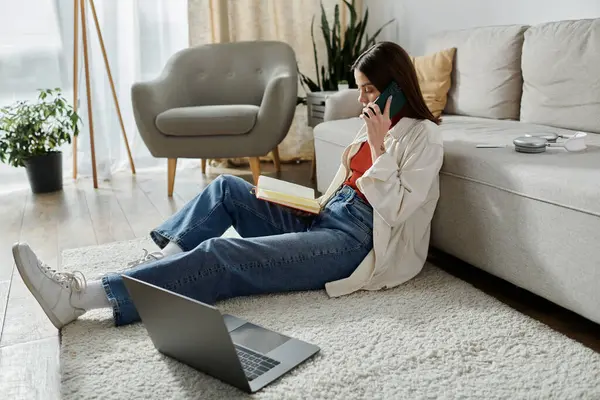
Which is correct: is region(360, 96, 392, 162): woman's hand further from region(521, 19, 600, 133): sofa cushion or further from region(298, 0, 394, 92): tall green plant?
region(298, 0, 394, 92): tall green plant

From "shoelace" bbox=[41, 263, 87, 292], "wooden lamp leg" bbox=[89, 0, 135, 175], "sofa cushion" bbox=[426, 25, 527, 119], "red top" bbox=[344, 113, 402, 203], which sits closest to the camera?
"shoelace" bbox=[41, 263, 87, 292]

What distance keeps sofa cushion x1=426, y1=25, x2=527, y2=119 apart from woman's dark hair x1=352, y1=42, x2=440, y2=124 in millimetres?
936

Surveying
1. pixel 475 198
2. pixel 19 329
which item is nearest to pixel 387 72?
pixel 475 198

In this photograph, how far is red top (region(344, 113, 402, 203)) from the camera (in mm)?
1944

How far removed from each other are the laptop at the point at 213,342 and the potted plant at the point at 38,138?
92.0 inches

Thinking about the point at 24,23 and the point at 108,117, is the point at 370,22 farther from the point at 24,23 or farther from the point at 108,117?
the point at 24,23

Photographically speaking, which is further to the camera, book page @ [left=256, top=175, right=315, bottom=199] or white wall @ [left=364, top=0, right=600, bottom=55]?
white wall @ [left=364, top=0, right=600, bottom=55]

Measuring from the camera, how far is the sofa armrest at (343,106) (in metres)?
3.10

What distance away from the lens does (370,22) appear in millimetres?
4391

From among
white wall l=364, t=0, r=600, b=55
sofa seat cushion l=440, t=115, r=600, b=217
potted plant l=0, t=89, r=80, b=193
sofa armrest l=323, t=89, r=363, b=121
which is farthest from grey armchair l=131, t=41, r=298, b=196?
sofa seat cushion l=440, t=115, r=600, b=217

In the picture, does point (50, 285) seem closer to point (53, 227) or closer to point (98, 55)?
point (53, 227)

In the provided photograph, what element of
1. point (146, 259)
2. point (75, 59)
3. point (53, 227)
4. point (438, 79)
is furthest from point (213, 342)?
point (75, 59)

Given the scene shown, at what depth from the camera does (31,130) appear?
11.6 feet

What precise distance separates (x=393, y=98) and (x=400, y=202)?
30cm
